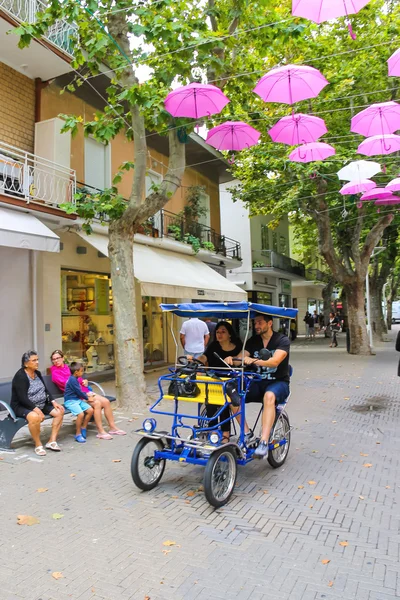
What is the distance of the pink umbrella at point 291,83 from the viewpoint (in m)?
8.26

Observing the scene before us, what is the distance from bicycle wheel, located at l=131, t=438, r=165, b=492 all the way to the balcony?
2204 cm

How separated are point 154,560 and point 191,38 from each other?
7852mm

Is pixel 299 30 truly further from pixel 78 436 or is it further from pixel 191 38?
pixel 78 436

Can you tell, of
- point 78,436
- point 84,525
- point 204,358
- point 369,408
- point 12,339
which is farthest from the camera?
point 12,339

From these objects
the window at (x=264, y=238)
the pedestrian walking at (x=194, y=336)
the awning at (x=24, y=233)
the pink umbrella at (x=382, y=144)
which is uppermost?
the window at (x=264, y=238)

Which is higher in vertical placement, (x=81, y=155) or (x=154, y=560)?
(x=81, y=155)

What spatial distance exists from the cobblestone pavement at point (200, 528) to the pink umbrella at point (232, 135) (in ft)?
21.1

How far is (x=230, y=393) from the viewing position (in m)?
4.73

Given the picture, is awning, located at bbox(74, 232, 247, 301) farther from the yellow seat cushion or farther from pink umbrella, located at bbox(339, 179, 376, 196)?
the yellow seat cushion

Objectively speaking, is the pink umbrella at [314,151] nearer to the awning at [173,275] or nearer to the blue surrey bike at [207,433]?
the awning at [173,275]

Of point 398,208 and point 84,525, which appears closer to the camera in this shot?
point 84,525

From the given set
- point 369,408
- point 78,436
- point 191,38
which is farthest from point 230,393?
point 191,38

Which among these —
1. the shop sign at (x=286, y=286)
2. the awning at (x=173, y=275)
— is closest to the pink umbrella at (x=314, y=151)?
the awning at (x=173, y=275)

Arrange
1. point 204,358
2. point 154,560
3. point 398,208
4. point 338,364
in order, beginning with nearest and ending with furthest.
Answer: point 154,560, point 204,358, point 338,364, point 398,208
